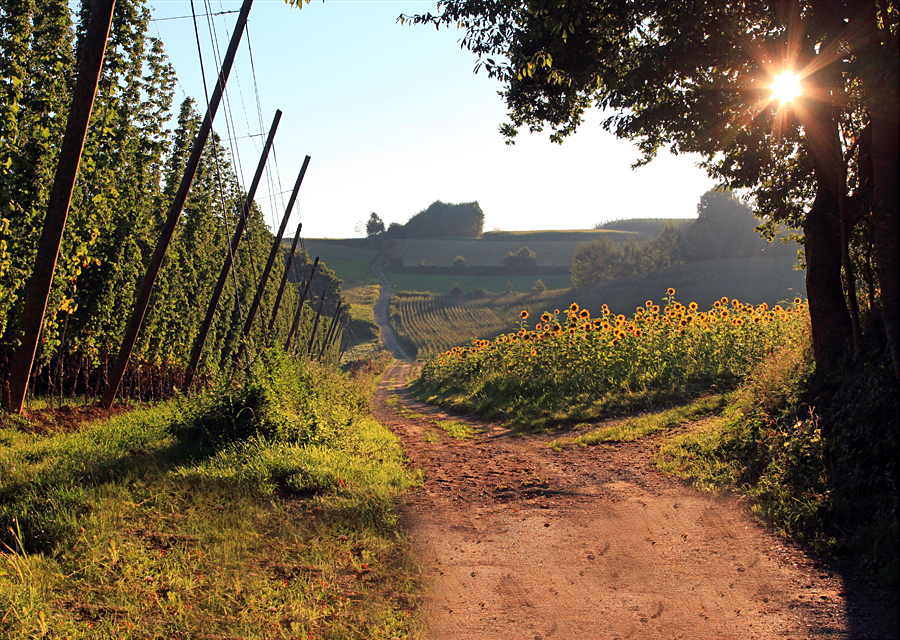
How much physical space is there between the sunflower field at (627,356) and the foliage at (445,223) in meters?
142

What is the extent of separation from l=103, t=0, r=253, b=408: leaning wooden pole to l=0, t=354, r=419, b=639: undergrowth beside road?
10.4ft

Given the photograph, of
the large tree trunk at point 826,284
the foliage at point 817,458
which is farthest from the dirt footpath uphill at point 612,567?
the large tree trunk at point 826,284

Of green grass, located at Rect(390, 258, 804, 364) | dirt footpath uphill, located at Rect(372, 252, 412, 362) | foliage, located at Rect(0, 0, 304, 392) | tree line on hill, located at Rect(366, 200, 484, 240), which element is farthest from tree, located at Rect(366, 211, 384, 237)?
foliage, located at Rect(0, 0, 304, 392)

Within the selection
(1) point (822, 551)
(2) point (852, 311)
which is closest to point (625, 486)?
(1) point (822, 551)

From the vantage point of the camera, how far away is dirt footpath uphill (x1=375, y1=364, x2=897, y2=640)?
3.48 metres

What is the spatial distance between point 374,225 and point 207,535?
159 meters

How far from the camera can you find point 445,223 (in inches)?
6398

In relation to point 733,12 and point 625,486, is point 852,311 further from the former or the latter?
point 733,12

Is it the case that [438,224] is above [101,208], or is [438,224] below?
above

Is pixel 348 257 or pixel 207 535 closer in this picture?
pixel 207 535

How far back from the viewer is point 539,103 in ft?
28.9

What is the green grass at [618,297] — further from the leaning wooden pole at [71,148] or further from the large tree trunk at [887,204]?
the large tree trunk at [887,204]

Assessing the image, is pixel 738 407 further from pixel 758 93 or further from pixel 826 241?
pixel 758 93

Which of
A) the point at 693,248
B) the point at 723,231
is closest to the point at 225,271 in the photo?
the point at 723,231
